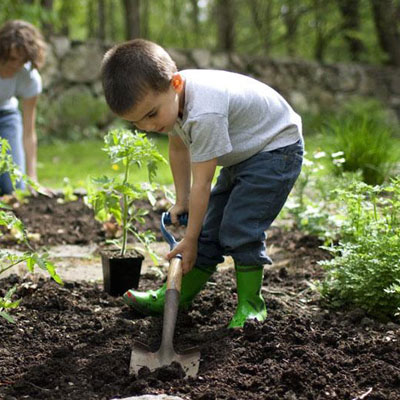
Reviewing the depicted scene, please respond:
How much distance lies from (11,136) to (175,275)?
9.73 feet

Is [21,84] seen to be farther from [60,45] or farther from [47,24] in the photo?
[47,24]

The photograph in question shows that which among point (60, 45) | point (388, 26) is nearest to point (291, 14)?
point (388, 26)

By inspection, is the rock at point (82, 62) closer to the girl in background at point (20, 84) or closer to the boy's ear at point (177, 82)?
the girl in background at point (20, 84)

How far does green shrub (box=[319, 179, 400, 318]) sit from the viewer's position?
7.57ft

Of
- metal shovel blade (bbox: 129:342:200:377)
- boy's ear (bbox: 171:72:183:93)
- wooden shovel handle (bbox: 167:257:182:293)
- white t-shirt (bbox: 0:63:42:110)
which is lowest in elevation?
white t-shirt (bbox: 0:63:42:110)

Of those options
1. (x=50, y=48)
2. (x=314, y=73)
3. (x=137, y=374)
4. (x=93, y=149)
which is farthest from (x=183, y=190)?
(x=314, y=73)

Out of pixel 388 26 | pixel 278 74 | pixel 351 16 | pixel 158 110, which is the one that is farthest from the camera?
pixel 351 16

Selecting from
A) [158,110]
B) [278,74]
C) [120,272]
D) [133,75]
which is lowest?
[278,74]

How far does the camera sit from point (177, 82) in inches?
84.9

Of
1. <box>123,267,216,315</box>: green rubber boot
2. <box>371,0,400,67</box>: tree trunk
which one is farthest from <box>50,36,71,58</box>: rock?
<box>123,267,216,315</box>: green rubber boot

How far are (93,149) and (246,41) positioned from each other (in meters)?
7.65

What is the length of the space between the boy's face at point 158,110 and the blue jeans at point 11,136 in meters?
2.74

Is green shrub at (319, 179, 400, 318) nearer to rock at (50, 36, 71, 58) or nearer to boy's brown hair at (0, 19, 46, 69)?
boy's brown hair at (0, 19, 46, 69)

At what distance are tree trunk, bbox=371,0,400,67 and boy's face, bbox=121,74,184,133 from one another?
9889 mm
